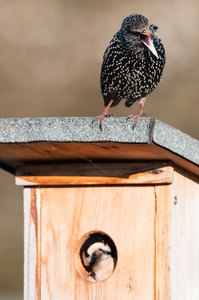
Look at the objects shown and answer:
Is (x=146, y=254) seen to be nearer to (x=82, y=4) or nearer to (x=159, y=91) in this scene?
(x=159, y=91)

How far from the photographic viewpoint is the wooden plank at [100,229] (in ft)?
15.7

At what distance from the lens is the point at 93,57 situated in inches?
546

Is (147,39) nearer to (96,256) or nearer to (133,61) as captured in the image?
(133,61)

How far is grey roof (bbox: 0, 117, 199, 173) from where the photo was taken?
4.49m

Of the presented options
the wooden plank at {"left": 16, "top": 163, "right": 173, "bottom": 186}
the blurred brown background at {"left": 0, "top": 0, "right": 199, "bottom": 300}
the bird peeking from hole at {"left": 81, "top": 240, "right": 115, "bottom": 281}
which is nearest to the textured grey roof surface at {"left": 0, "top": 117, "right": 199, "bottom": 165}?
the wooden plank at {"left": 16, "top": 163, "right": 173, "bottom": 186}

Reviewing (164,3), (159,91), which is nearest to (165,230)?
(159,91)

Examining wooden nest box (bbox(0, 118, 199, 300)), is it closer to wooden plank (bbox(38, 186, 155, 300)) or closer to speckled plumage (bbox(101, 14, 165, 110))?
wooden plank (bbox(38, 186, 155, 300))

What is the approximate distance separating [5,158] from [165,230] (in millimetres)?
659

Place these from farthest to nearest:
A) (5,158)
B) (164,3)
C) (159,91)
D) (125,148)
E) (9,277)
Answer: (164,3) < (159,91) < (9,277) < (5,158) < (125,148)

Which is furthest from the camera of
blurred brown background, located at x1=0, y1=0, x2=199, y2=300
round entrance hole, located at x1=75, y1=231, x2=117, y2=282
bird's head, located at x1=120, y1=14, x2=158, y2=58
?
blurred brown background, located at x1=0, y1=0, x2=199, y2=300

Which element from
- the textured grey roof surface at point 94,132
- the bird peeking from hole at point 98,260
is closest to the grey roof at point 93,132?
the textured grey roof surface at point 94,132

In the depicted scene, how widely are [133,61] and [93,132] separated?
1377 mm

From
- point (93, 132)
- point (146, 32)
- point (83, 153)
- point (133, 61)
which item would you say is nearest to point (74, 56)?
point (133, 61)

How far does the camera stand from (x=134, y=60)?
5.86 metres
